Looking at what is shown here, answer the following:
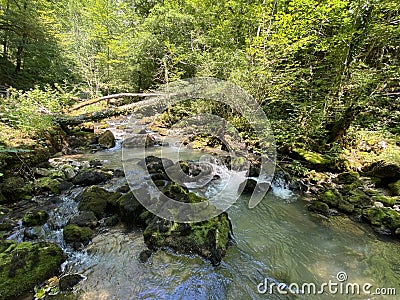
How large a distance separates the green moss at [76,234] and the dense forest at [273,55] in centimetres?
423

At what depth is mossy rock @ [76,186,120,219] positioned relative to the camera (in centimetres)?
443

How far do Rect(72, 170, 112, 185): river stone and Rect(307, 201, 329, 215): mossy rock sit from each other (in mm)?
5605

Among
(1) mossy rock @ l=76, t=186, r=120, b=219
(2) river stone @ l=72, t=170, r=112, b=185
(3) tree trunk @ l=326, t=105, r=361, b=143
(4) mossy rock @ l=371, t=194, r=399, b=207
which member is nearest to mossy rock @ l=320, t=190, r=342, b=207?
(4) mossy rock @ l=371, t=194, r=399, b=207

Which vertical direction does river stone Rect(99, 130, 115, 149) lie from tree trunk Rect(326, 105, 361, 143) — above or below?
below

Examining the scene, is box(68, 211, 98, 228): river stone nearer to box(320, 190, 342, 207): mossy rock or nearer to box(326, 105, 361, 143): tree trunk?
box(320, 190, 342, 207): mossy rock

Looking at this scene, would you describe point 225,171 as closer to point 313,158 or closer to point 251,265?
point 313,158

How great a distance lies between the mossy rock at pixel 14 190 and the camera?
4676 millimetres

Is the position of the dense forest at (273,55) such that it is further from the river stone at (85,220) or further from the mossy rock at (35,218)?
the river stone at (85,220)

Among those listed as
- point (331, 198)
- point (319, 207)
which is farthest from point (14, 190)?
point (331, 198)

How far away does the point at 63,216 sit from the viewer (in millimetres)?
4316

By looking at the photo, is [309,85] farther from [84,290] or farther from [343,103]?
[84,290]

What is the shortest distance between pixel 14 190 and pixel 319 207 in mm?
7183

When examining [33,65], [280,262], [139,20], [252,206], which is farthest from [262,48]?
[33,65]

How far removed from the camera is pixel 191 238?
3.52 meters
